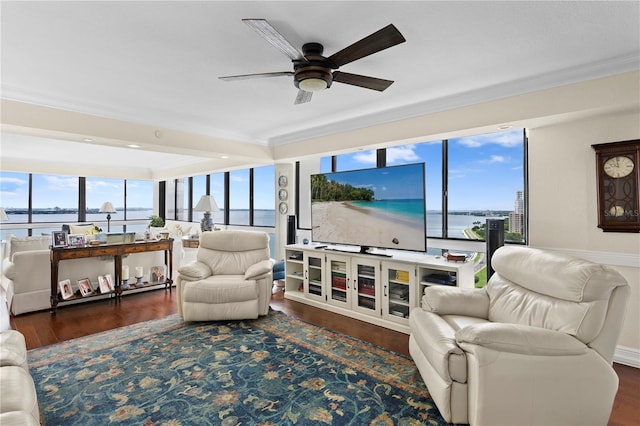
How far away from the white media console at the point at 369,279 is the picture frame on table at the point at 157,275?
2.09 metres

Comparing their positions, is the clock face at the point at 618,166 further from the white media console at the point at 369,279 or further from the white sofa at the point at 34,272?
the white sofa at the point at 34,272

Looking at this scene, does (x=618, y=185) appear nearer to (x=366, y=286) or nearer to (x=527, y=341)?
Answer: (x=527, y=341)

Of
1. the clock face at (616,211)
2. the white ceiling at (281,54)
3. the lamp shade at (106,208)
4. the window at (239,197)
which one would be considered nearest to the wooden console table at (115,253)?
the white ceiling at (281,54)

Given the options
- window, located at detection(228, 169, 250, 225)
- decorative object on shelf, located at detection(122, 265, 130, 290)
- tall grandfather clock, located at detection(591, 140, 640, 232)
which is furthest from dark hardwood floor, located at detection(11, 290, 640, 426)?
window, located at detection(228, 169, 250, 225)

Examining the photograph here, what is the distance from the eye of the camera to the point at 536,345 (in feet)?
Answer: 5.92

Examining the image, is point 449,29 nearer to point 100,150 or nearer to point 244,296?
point 244,296

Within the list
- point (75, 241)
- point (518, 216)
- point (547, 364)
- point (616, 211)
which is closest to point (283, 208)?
point (75, 241)

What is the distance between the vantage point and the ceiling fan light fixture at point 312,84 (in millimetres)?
2268

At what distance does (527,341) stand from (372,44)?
1.92m

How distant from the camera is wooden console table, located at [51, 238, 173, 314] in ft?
13.4

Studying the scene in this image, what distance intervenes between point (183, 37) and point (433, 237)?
3.47 m

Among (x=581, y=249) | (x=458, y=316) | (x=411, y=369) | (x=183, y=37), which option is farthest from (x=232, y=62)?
(x=581, y=249)

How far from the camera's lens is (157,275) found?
5.16 m

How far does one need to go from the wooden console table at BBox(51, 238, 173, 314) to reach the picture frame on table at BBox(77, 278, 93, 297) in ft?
0.40
